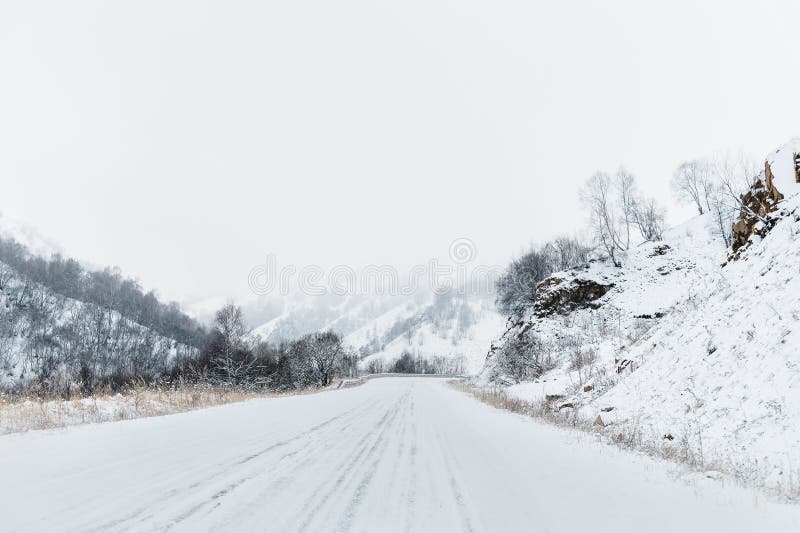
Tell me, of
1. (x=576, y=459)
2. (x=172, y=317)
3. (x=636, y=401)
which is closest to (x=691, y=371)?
(x=636, y=401)

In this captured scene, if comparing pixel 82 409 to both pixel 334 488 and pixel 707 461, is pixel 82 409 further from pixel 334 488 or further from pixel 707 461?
pixel 707 461

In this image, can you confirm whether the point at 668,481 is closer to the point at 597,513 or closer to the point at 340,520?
the point at 597,513

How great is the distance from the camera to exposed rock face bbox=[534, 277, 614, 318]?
3353 cm

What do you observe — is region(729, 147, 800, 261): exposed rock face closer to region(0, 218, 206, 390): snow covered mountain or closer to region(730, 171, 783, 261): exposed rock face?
region(730, 171, 783, 261): exposed rock face

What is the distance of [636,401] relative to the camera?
412 inches

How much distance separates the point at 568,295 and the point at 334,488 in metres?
33.9

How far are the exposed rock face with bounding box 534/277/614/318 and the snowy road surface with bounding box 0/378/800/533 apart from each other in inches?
1119

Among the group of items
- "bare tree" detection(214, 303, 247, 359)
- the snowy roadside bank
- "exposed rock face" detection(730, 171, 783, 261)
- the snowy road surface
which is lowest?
the snowy roadside bank

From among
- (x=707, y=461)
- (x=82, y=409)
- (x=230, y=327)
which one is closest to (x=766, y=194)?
(x=707, y=461)

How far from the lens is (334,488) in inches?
168

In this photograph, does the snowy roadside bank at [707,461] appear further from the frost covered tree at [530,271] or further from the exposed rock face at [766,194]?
the frost covered tree at [530,271]

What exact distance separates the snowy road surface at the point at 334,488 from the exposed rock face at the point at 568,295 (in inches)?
1119

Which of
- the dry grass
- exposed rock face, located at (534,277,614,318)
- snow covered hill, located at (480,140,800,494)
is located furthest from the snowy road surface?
exposed rock face, located at (534,277,614,318)

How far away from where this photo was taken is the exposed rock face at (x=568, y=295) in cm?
3353
